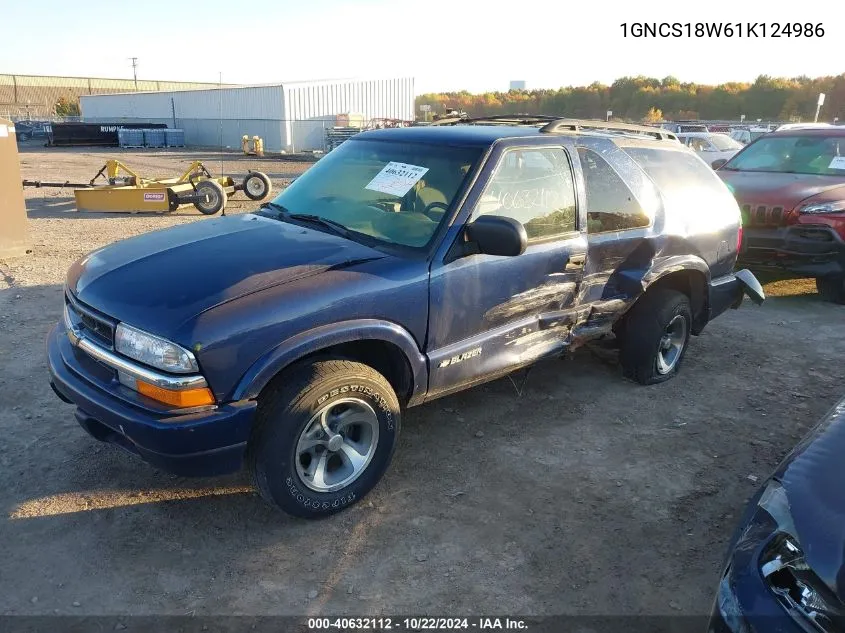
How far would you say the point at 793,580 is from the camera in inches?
76.3

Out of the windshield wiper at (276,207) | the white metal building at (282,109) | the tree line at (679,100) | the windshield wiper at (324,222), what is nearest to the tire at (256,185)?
the windshield wiper at (276,207)

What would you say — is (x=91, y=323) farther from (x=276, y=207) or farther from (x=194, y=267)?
(x=276, y=207)

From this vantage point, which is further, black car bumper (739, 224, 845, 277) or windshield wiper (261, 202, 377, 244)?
black car bumper (739, 224, 845, 277)

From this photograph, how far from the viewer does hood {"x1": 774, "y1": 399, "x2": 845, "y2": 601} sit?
6.16 feet

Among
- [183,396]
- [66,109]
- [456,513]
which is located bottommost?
[456,513]

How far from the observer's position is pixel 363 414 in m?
3.24

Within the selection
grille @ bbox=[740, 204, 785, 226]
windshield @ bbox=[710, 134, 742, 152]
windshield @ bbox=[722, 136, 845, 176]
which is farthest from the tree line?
grille @ bbox=[740, 204, 785, 226]

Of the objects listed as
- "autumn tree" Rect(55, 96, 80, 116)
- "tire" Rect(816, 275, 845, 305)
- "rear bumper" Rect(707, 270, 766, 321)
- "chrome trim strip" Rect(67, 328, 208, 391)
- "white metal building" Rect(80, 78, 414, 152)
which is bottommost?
"tire" Rect(816, 275, 845, 305)

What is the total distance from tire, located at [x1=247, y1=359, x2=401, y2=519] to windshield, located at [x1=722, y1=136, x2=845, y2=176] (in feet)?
23.6

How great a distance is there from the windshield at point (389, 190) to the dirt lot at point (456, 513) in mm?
1393

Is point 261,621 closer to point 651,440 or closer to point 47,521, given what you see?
point 47,521

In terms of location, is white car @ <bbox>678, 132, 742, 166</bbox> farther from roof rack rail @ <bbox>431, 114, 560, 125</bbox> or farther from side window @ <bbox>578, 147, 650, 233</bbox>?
side window @ <bbox>578, 147, 650, 233</bbox>

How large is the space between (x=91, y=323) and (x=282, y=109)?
3682cm

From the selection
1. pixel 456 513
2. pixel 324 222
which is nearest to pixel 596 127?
pixel 324 222
